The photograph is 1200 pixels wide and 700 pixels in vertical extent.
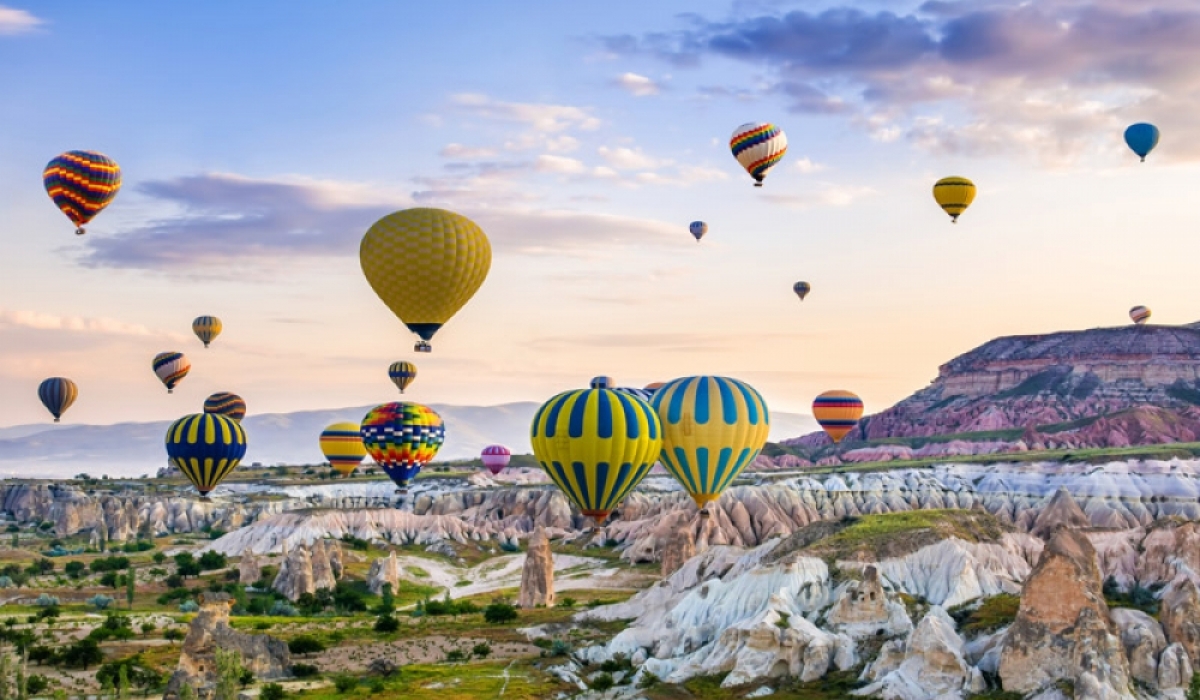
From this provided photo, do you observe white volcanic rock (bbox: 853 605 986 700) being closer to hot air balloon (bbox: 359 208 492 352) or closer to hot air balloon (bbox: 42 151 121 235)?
hot air balloon (bbox: 359 208 492 352)

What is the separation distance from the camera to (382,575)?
401 feet

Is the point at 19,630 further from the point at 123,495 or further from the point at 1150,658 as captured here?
the point at 123,495

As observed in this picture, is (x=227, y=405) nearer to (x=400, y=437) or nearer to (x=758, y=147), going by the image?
(x=400, y=437)

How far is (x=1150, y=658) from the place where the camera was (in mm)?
56938

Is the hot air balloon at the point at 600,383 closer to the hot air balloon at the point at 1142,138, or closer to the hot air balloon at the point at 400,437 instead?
the hot air balloon at the point at 400,437

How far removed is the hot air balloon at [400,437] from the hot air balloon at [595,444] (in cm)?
4164

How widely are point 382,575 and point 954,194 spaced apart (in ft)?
223

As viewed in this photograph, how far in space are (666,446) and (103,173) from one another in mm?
55512

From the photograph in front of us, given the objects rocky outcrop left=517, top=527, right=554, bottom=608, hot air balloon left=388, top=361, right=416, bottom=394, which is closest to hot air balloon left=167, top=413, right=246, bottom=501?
rocky outcrop left=517, top=527, right=554, bottom=608

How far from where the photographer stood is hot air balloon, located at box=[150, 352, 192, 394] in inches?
6654

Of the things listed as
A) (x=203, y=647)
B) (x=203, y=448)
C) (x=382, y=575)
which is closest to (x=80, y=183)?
(x=203, y=448)

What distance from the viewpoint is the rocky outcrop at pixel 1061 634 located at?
181 ft

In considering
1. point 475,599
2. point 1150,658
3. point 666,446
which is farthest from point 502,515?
point 1150,658

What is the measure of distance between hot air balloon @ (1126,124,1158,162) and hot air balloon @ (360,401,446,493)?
72730 mm
